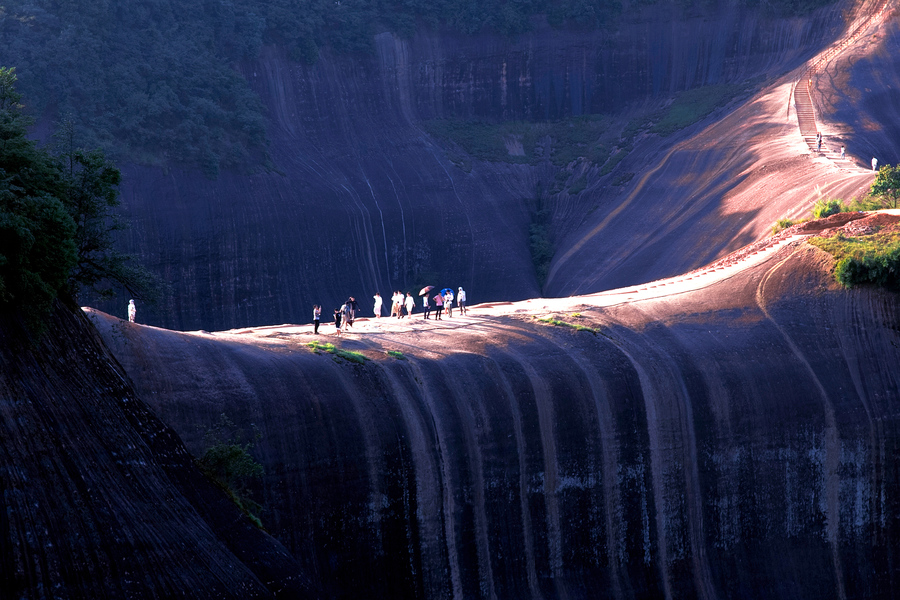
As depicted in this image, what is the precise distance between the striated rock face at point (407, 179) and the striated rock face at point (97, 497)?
29.1 m

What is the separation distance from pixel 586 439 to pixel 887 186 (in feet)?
73.4

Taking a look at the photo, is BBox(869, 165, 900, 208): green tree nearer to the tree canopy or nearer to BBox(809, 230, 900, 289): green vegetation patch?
BBox(809, 230, 900, 289): green vegetation patch

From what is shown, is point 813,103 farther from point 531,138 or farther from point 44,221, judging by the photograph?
point 44,221

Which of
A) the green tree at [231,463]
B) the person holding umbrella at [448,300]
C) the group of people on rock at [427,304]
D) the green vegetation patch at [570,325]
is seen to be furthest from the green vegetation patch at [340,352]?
the green vegetation patch at [570,325]

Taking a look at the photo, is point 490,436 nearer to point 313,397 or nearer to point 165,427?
point 313,397

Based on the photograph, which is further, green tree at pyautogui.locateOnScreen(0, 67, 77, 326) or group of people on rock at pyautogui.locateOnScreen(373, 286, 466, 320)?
group of people on rock at pyautogui.locateOnScreen(373, 286, 466, 320)


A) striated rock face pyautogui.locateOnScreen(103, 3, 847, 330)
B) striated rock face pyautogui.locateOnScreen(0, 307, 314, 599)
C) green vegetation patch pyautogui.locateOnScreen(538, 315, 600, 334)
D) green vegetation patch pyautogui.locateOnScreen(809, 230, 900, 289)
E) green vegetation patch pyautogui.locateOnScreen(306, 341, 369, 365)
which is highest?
striated rock face pyautogui.locateOnScreen(103, 3, 847, 330)

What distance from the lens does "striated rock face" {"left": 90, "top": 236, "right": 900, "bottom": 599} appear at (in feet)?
72.7

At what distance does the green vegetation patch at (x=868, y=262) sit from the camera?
99.6 feet

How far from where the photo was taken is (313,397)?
74.9ft

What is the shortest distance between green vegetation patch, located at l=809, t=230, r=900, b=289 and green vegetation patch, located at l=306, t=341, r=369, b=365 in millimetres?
16406

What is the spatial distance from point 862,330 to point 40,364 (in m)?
24.4

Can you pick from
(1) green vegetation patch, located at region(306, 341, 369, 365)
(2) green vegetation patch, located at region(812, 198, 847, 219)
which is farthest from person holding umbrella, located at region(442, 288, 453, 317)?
(2) green vegetation patch, located at region(812, 198, 847, 219)

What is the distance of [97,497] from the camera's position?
658 inches
